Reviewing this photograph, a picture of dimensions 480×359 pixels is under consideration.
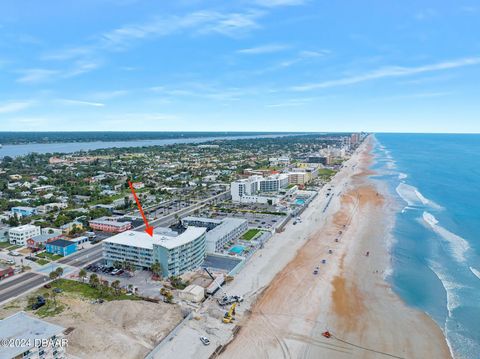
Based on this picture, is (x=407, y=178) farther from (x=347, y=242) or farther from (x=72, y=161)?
(x=72, y=161)

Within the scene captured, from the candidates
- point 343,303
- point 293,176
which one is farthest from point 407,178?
point 343,303

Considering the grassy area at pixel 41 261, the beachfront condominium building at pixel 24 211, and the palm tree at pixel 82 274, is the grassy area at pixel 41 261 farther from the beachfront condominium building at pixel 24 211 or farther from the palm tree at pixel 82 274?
the beachfront condominium building at pixel 24 211

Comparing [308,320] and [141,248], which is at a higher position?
[141,248]

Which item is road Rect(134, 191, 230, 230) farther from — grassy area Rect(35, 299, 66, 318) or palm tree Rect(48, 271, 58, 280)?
grassy area Rect(35, 299, 66, 318)

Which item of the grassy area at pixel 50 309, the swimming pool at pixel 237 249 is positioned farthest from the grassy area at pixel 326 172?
the grassy area at pixel 50 309

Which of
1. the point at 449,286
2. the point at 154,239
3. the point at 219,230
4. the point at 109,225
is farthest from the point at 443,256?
the point at 109,225
